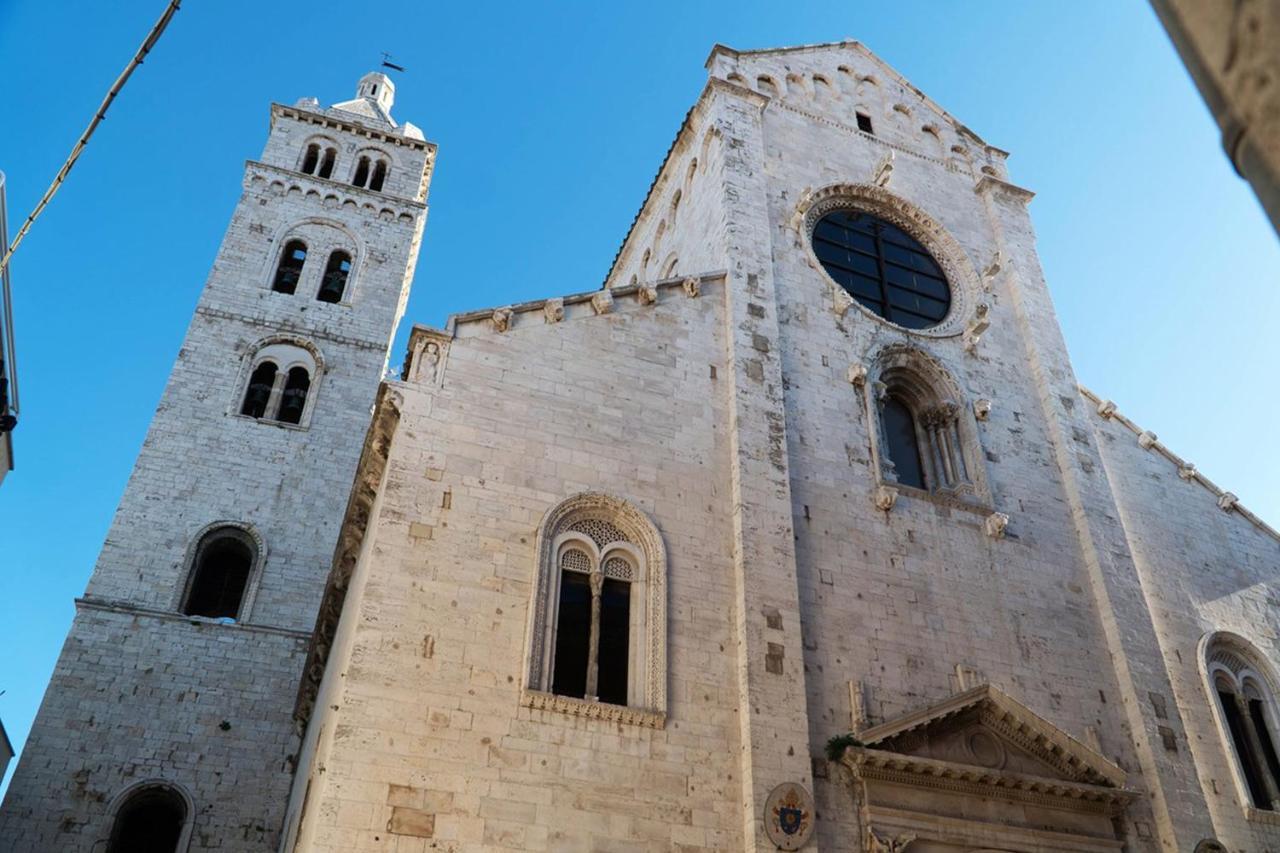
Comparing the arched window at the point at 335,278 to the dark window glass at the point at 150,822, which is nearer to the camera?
the dark window glass at the point at 150,822

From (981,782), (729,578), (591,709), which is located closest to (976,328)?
(729,578)

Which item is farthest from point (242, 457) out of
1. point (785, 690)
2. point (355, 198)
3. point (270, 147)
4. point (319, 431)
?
point (785, 690)

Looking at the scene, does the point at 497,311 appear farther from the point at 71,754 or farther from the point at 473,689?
the point at 71,754

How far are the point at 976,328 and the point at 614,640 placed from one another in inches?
357

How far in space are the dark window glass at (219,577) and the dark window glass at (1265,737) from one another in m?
17.9

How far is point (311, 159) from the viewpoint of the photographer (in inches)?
1162

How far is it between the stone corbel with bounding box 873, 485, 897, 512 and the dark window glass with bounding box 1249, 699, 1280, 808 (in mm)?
6172

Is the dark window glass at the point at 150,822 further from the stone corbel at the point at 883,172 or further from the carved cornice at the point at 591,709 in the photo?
the stone corbel at the point at 883,172

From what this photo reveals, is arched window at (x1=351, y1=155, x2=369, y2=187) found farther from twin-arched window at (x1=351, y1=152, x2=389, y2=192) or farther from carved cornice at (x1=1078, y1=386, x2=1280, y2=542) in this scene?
carved cornice at (x1=1078, y1=386, x2=1280, y2=542)

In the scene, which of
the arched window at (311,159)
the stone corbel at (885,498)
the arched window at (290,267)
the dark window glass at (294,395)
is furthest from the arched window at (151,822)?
the arched window at (311,159)

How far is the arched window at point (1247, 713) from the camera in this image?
43.2ft

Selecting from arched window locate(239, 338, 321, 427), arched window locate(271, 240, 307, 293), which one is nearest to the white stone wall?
arched window locate(239, 338, 321, 427)

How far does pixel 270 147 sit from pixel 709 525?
22.5 m

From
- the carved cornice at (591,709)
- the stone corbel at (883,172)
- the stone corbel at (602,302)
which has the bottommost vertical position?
the carved cornice at (591,709)
